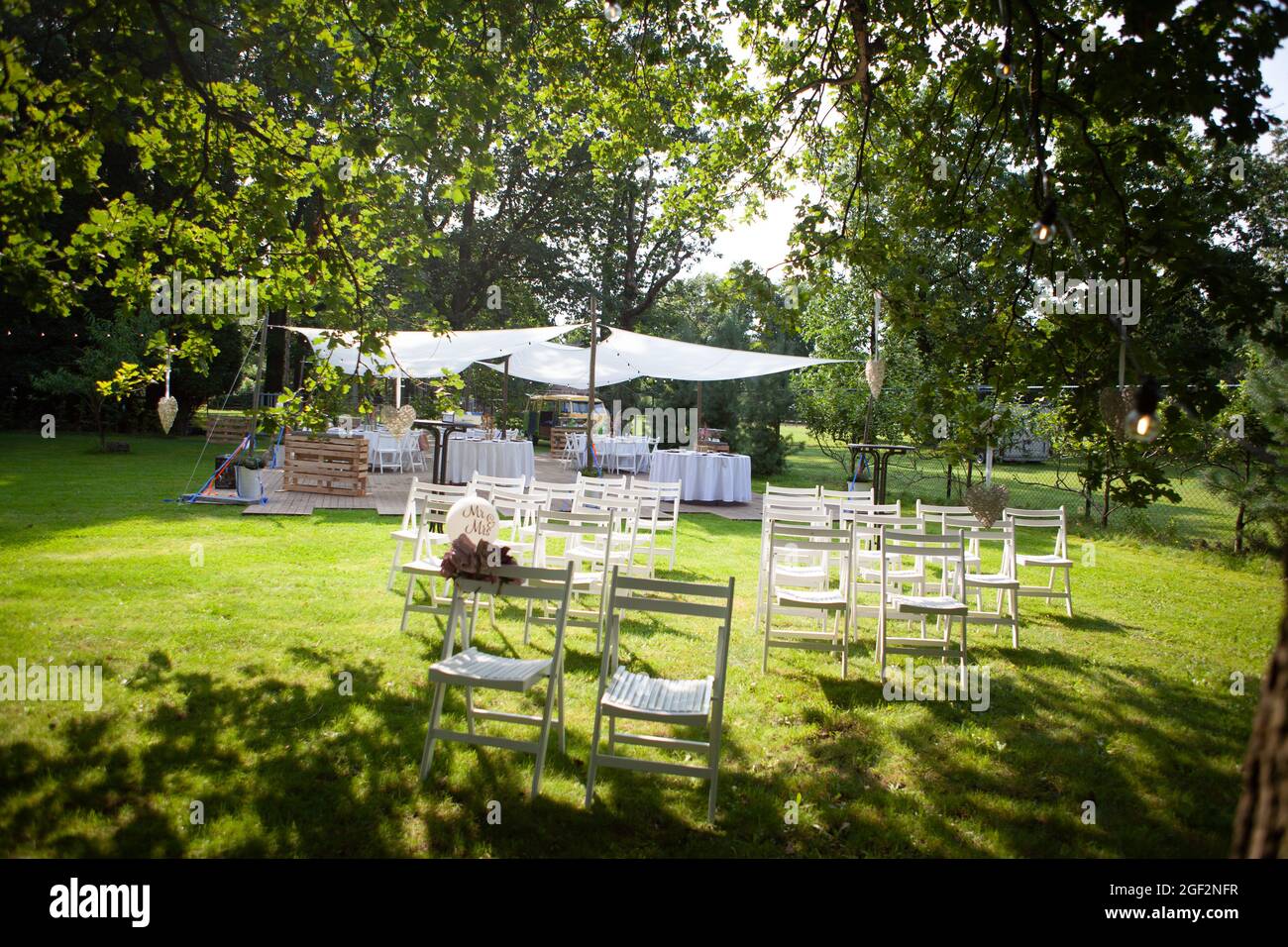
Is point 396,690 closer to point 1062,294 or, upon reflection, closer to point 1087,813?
point 1087,813

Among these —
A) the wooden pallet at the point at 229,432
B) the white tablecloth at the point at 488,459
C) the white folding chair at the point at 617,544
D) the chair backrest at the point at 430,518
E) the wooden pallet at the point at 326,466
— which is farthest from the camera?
the wooden pallet at the point at 229,432

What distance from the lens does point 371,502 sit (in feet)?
39.1

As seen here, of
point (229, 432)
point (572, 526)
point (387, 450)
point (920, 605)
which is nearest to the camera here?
point (920, 605)

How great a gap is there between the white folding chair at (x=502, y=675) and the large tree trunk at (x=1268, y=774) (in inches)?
98.3

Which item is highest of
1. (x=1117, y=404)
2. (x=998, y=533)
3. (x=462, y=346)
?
(x=462, y=346)

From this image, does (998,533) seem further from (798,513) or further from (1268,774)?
(1268,774)

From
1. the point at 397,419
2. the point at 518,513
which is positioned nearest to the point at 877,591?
the point at 518,513

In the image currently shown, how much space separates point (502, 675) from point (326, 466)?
1008cm

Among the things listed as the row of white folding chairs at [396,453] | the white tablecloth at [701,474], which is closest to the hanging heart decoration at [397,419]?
the white tablecloth at [701,474]

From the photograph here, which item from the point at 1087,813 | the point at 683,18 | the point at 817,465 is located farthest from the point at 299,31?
the point at 817,465

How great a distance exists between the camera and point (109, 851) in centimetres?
281

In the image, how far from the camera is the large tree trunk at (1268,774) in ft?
4.49

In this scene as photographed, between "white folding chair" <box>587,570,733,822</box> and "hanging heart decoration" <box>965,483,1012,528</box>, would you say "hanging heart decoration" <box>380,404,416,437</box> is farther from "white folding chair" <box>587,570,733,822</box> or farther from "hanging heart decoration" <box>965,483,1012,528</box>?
"hanging heart decoration" <box>965,483,1012,528</box>

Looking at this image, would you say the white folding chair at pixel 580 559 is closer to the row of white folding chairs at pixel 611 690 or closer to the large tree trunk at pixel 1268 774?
the row of white folding chairs at pixel 611 690
